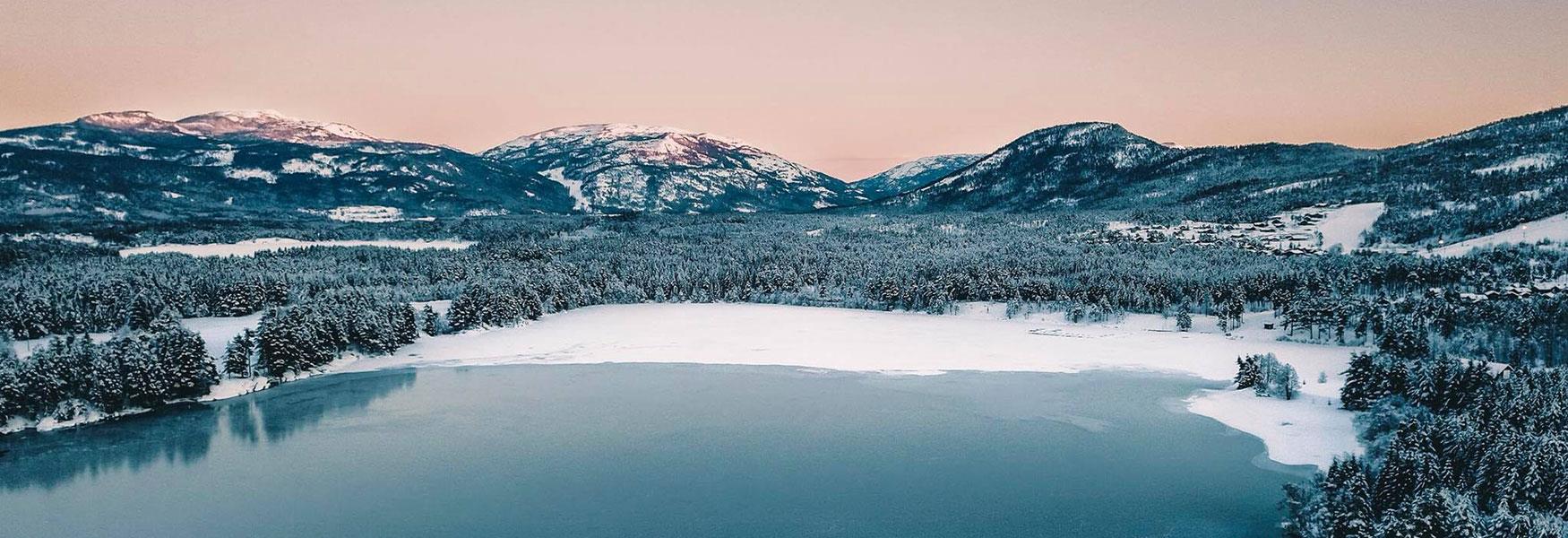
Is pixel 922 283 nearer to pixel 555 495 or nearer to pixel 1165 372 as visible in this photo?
pixel 1165 372

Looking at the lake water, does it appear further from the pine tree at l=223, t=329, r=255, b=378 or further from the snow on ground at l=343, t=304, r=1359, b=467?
the snow on ground at l=343, t=304, r=1359, b=467

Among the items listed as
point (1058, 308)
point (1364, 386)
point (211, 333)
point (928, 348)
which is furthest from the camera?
point (1058, 308)

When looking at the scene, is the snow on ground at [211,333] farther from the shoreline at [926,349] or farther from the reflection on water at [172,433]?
the reflection on water at [172,433]

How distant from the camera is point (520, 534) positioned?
43062 mm

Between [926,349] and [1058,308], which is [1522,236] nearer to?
[1058,308]

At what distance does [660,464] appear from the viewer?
Result: 55.4 metres

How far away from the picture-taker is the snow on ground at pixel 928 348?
71750 millimetres

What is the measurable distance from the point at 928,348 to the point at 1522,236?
134 meters

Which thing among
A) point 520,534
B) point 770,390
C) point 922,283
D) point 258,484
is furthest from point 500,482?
point 922,283

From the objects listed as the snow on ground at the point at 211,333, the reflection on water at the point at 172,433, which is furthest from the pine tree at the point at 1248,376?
the snow on ground at the point at 211,333

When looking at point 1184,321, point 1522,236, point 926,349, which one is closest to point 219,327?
point 926,349

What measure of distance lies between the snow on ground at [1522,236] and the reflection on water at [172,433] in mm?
182178

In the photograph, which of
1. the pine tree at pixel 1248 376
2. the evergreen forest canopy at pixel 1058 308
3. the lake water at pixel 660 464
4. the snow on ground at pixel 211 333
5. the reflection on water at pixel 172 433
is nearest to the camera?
the evergreen forest canopy at pixel 1058 308

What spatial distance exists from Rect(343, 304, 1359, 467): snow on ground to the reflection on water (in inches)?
545
